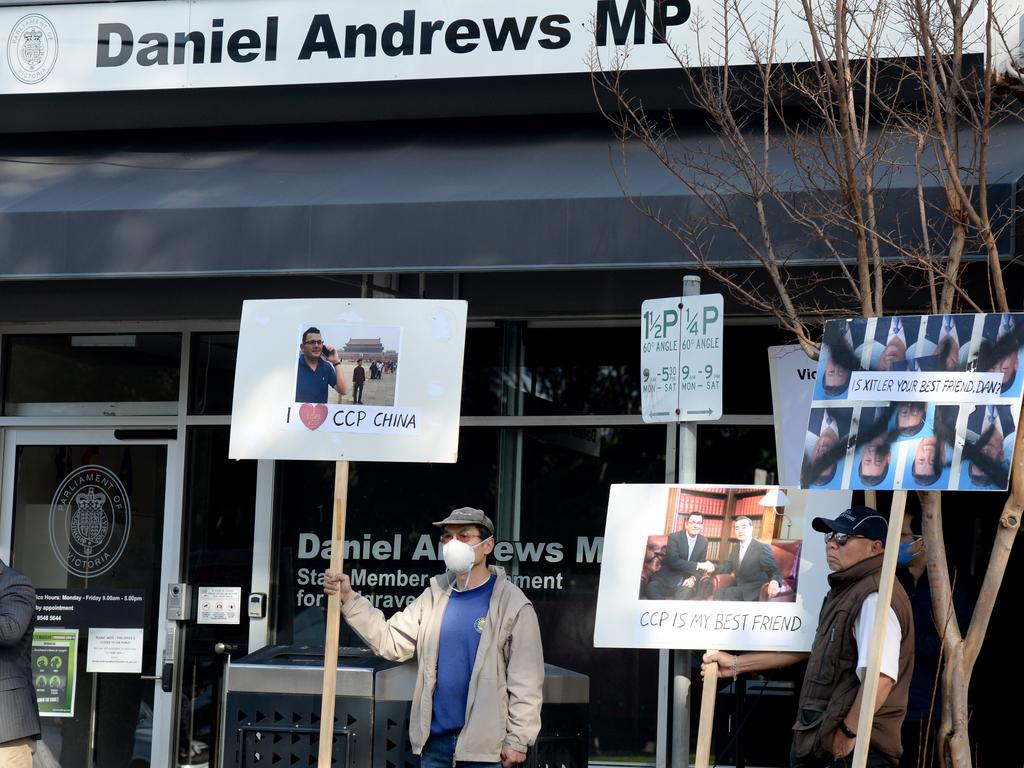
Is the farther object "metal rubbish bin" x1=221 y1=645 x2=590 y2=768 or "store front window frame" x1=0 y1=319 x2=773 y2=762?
"store front window frame" x1=0 y1=319 x2=773 y2=762

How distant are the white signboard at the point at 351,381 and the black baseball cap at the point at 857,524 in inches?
58.7

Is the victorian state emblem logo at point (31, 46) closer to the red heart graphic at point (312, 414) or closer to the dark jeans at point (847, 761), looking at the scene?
the red heart graphic at point (312, 414)

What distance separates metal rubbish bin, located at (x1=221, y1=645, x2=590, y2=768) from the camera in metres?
6.46

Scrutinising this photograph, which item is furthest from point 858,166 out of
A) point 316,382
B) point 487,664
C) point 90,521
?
point 90,521

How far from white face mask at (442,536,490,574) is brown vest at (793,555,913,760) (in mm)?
1492

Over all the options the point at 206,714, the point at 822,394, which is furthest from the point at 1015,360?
the point at 206,714

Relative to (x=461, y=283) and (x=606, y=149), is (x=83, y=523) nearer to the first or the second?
(x=461, y=283)

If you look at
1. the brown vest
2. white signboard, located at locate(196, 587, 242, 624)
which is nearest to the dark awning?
the brown vest

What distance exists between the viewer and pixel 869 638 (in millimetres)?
5488

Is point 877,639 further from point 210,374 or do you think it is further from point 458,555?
point 210,374

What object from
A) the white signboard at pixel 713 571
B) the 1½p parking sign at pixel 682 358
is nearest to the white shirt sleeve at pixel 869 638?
the white signboard at pixel 713 571

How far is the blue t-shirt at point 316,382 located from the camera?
19.8ft

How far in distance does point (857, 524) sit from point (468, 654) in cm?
172

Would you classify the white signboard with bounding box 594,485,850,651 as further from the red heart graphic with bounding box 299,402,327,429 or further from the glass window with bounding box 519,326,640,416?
the glass window with bounding box 519,326,640,416
